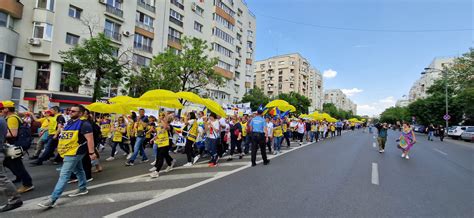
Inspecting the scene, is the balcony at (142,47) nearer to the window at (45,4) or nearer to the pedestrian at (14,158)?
the window at (45,4)

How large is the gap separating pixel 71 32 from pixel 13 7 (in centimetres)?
438

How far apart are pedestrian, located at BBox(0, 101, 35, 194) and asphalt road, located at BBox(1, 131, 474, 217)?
302mm

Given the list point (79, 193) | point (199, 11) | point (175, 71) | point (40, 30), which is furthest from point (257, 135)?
point (199, 11)

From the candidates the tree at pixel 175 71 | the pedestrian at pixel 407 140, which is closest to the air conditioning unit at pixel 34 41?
the tree at pixel 175 71


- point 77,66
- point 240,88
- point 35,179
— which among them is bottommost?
point 35,179

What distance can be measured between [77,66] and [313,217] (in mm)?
17832

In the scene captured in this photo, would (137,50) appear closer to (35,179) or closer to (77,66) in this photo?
(77,66)

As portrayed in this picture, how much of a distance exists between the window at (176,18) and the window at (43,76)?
1726 cm

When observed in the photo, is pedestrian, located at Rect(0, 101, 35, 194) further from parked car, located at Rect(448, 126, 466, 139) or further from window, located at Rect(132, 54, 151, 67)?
parked car, located at Rect(448, 126, 466, 139)

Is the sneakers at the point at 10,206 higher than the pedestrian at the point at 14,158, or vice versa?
the pedestrian at the point at 14,158

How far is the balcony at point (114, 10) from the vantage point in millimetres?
27459

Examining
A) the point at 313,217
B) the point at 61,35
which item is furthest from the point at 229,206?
the point at 61,35

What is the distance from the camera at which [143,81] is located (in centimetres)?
2366

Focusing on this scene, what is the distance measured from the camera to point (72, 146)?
15.1 feet
